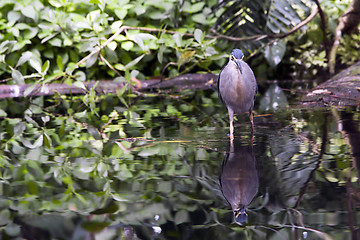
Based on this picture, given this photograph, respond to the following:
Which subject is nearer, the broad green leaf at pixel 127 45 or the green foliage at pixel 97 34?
the green foliage at pixel 97 34

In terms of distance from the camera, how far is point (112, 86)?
5.73 meters

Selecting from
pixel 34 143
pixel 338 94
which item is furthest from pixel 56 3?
pixel 338 94

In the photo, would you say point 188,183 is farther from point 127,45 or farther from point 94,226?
point 127,45

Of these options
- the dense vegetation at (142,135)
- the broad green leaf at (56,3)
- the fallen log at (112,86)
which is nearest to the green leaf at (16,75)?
the dense vegetation at (142,135)

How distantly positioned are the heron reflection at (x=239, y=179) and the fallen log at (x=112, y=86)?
3.20 metres

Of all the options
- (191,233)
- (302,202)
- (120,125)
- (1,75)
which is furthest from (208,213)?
(1,75)

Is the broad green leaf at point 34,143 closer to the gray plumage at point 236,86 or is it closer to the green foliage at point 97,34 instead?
the gray plumage at point 236,86

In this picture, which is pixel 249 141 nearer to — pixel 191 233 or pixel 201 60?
pixel 191 233

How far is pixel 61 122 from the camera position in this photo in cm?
372

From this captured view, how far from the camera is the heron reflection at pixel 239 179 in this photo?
1767 mm

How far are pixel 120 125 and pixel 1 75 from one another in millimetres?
3288

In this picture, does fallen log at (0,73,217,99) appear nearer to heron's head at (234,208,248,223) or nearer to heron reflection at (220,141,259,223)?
heron reflection at (220,141,259,223)

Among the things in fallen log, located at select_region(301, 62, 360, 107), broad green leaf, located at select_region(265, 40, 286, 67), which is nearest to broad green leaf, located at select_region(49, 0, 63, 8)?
broad green leaf, located at select_region(265, 40, 286, 67)

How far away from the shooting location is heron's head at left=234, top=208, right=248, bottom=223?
5.23ft
